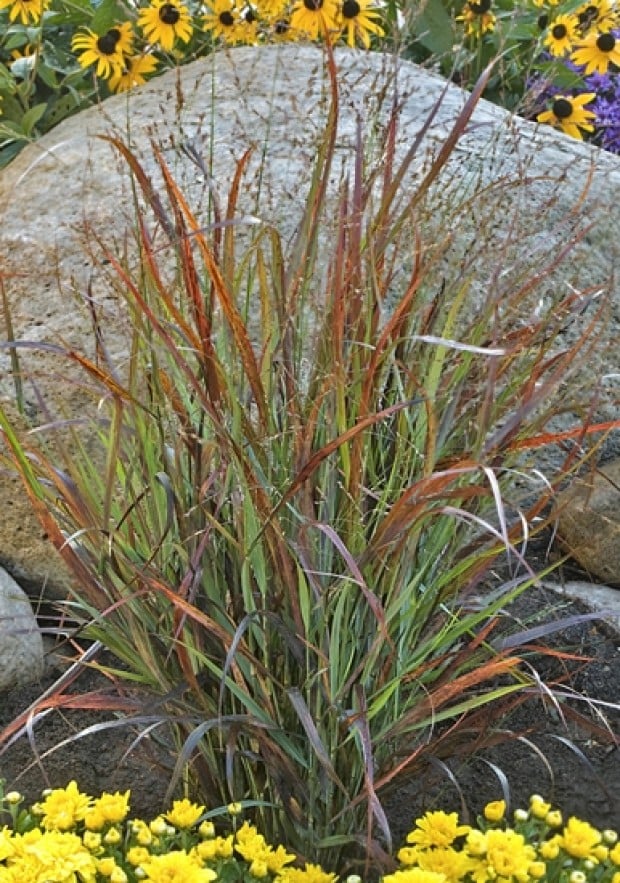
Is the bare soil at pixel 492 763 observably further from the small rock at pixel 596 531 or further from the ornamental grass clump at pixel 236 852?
the small rock at pixel 596 531

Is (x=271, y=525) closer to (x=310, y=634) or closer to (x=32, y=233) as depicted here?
(x=310, y=634)

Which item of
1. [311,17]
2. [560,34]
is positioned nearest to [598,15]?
[560,34]

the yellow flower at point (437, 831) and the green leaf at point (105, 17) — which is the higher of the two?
the green leaf at point (105, 17)

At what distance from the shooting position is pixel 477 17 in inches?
149

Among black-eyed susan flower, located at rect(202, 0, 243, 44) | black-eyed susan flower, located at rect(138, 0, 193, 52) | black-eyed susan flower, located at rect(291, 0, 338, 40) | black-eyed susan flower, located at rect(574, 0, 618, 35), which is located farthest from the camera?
black-eyed susan flower, located at rect(574, 0, 618, 35)

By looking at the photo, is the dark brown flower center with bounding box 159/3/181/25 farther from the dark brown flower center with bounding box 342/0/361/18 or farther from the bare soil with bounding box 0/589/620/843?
the bare soil with bounding box 0/589/620/843

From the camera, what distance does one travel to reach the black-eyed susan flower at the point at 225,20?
146 inches

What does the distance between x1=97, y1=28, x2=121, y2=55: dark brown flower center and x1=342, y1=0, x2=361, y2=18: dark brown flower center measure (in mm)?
797

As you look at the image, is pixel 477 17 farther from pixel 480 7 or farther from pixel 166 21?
pixel 166 21

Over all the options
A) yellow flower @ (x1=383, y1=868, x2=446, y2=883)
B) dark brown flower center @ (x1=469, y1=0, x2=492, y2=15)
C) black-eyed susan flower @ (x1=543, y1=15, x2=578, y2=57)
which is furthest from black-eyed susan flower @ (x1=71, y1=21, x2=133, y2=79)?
yellow flower @ (x1=383, y1=868, x2=446, y2=883)

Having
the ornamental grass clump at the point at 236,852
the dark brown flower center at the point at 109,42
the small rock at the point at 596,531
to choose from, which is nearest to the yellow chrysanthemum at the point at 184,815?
the ornamental grass clump at the point at 236,852

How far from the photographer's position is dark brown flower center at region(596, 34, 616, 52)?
4.36m

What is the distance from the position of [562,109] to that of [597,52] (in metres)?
0.31

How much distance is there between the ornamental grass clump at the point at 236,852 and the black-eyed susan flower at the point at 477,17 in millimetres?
2396
